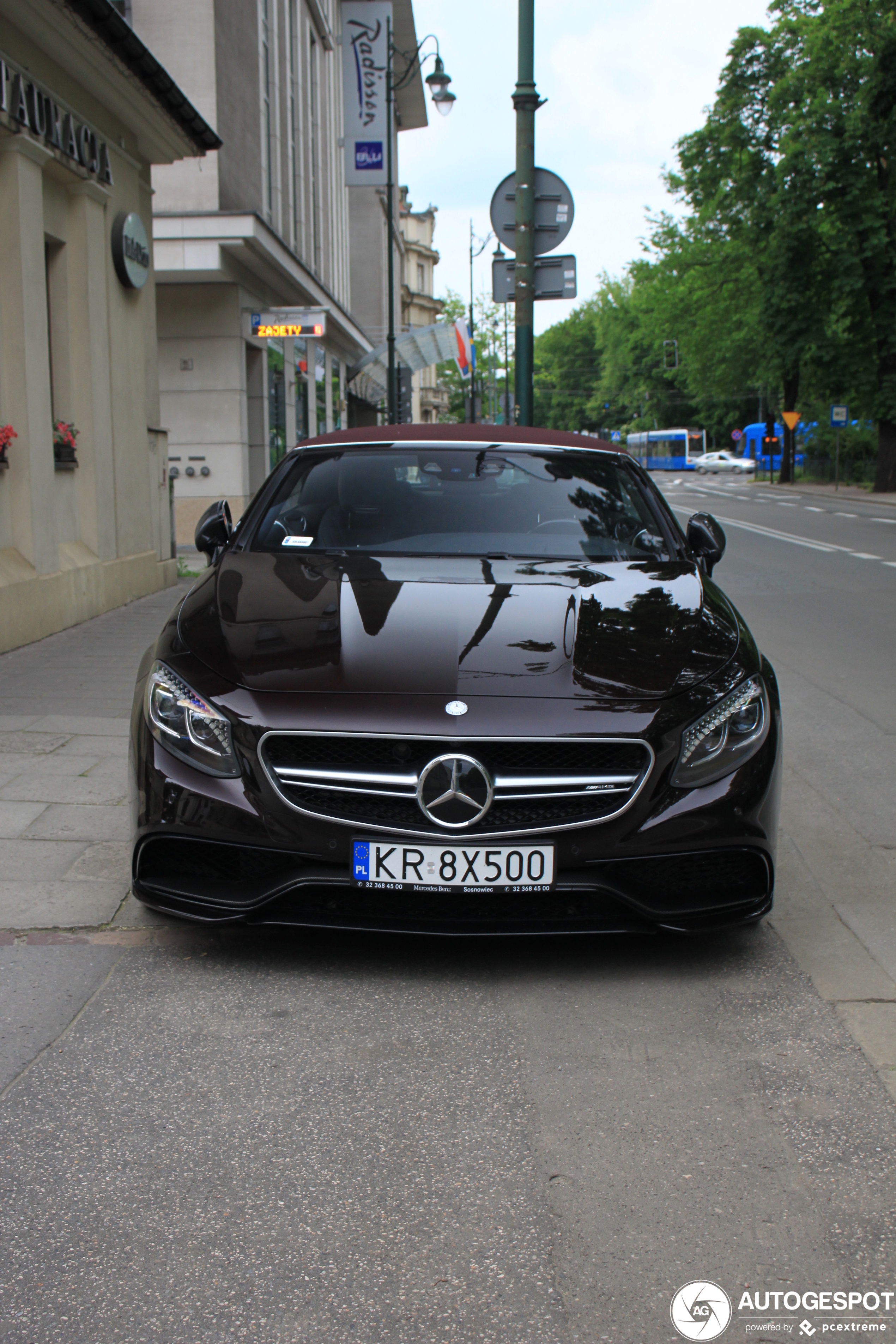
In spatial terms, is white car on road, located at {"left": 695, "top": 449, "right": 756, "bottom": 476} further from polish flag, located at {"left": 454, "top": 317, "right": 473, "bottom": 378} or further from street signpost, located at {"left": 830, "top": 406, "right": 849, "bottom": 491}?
polish flag, located at {"left": 454, "top": 317, "right": 473, "bottom": 378}

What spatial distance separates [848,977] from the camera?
11.5 feet

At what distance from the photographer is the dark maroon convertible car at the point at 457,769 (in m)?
3.24

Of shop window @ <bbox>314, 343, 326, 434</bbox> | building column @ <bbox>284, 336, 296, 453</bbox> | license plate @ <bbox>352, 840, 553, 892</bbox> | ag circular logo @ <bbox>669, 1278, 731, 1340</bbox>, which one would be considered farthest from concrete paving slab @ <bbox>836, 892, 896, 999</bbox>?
shop window @ <bbox>314, 343, 326, 434</bbox>

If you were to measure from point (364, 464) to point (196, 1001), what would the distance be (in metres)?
2.49

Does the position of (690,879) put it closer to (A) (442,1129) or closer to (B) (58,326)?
(A) (442,1129)

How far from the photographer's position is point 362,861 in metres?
3.24

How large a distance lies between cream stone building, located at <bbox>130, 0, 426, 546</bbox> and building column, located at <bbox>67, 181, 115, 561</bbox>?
4.39 metres

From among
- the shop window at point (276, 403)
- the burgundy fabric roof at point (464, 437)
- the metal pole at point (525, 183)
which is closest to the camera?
the burgundy fabric roof at point (464, 437)

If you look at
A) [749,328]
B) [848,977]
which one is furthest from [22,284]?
[749,328]

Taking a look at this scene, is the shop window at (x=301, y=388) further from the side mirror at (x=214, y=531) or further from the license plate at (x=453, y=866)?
the license plate at (x=453, y=866)

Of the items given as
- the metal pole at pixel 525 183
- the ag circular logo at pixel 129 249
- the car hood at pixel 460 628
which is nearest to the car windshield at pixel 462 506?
the car hood at pixel 460 628

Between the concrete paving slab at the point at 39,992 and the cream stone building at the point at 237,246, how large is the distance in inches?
505

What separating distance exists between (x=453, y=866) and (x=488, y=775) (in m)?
0.24

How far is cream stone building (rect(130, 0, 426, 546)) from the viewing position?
Result: 59.9 ft
